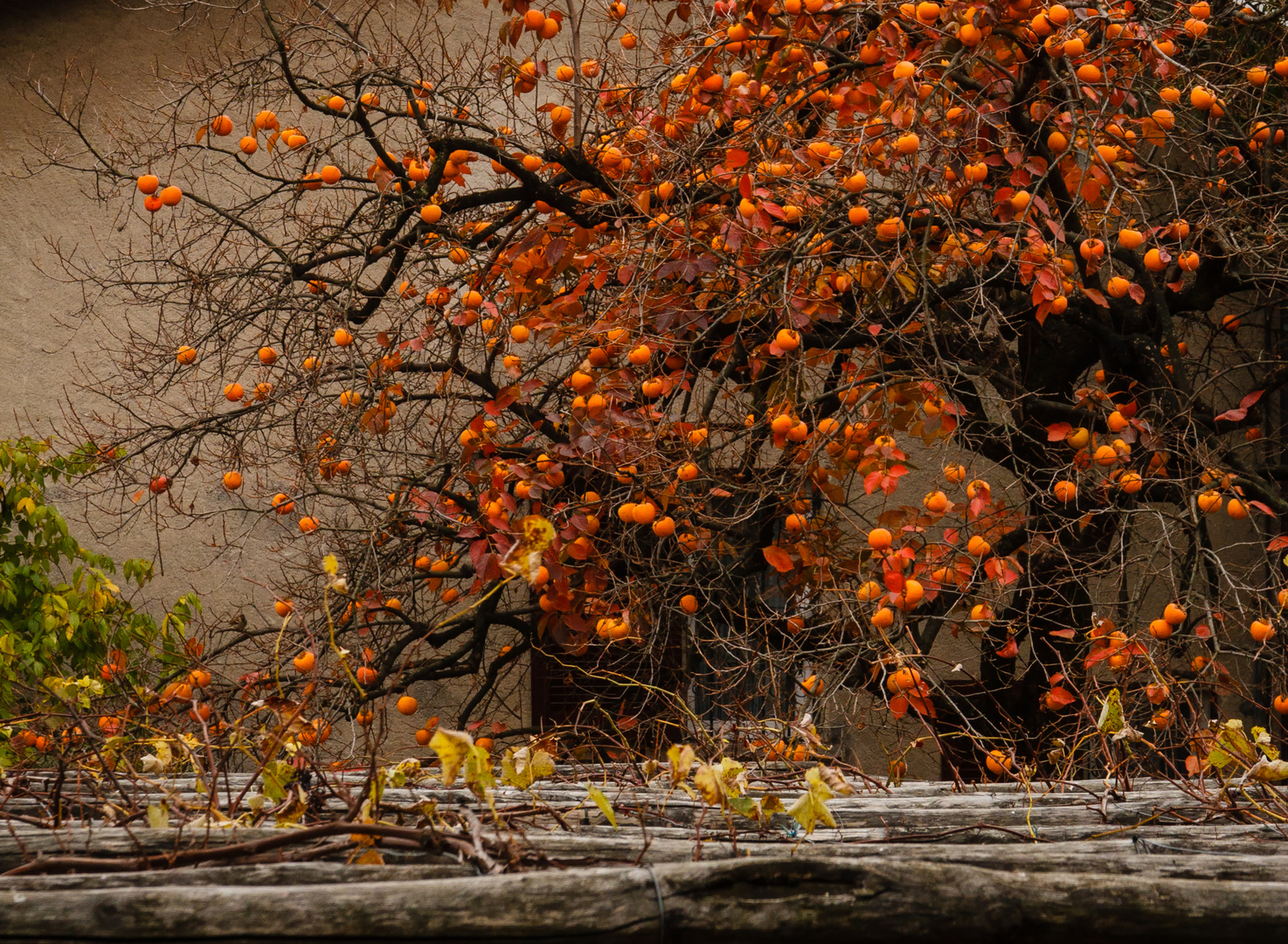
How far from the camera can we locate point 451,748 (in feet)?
4.20

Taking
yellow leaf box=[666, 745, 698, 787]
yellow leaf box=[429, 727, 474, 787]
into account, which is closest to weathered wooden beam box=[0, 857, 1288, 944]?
yellow leaf box=[429, 727, 474, 787]

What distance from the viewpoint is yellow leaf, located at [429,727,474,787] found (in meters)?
1.27

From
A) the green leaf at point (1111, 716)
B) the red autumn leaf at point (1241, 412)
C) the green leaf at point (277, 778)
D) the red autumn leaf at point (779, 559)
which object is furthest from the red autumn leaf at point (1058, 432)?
the green leaf at point (277, 778)

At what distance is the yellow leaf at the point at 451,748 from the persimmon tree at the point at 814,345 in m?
1.56

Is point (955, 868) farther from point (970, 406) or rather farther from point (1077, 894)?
point (970, 406)

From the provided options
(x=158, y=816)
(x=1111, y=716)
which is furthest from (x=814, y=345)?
(x=158, y=816)

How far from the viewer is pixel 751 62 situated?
3.94 m

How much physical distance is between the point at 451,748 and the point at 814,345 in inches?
124

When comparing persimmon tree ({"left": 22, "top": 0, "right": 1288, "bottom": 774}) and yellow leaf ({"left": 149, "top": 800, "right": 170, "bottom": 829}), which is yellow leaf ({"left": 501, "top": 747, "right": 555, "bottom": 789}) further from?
persimmon tree ({"left": 22, "top": 0, "right": 1288, "bottom": 774})

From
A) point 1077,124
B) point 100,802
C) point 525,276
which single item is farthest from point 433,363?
point 100,802

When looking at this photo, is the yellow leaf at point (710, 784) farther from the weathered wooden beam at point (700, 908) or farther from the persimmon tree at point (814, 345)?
the persimmon tree at point (814, 345)

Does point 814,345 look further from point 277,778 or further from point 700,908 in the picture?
point 700,908

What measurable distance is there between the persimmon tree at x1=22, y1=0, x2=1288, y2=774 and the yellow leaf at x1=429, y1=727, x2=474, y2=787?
1.56 m

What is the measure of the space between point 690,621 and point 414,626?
109 cm
